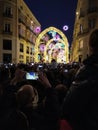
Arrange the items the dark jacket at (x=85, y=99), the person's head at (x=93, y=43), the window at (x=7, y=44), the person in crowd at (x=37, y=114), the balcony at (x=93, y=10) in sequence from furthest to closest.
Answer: the window at (x=7, y=44)
the balcony at (x=93, y=10)
the person in crowd at (x=37, y=114)
the person's head at (x=93, y=43)
the dark jacket at (x=85, y=99)

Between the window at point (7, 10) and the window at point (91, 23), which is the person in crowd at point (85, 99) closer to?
the window at point (91, 23)

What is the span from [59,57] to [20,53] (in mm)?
7590

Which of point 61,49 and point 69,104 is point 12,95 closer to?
point 69,104

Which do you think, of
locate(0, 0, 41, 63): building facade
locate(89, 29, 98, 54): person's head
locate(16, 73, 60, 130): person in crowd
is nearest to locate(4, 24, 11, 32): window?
locate(0, 0, 41, 63): building facade

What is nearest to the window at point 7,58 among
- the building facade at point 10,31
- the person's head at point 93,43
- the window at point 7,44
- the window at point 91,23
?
the building facade at point 10,31

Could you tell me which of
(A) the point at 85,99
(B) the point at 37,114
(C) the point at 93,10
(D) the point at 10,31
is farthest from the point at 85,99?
(D) the point at 10,31

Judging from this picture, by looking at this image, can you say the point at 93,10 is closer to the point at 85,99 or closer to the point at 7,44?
the point at 7,44

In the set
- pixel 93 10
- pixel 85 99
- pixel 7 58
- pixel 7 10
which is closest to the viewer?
pixel 85 99

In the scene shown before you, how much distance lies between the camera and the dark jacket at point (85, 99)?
2.87m

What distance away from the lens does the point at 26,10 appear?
Answer: 83562 millimetres

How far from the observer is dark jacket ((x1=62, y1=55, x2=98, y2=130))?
2871mm

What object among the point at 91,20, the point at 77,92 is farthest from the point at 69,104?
the point at 91,20

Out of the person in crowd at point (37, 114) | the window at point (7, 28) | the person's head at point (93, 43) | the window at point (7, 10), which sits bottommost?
the person in crowd at point (37, 114)

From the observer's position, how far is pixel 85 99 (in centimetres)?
289
